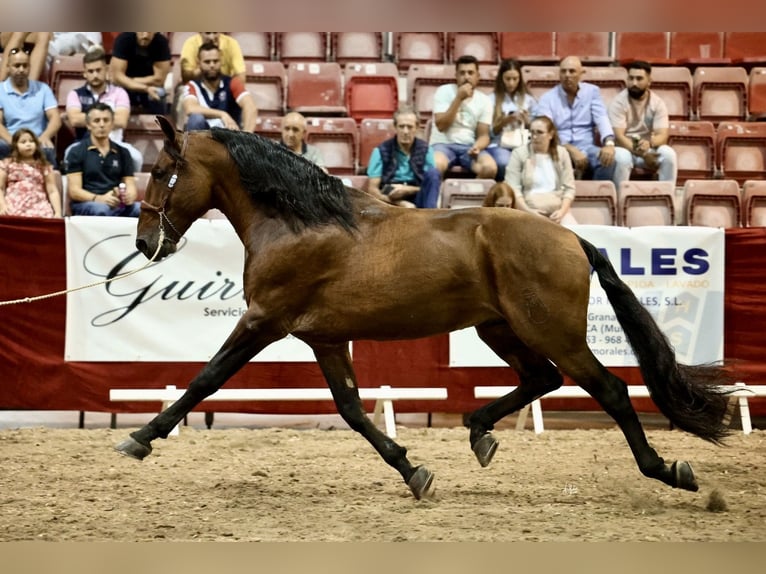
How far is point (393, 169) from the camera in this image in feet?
30.3

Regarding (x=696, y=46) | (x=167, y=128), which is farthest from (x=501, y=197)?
(x=696, y=46)

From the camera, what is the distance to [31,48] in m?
10.9

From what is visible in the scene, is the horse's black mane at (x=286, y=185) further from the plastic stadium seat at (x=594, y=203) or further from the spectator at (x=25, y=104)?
the spectator at (x=25, y=104)

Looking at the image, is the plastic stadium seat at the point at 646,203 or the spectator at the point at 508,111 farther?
the spectator at the point at 508,111

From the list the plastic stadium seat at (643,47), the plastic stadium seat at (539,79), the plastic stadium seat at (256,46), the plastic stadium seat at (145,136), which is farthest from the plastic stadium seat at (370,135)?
the plastic stadium seat at (643,47)

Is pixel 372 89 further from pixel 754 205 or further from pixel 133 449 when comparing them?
pixel 133 449

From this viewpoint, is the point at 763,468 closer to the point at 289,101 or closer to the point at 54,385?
the point at 54,385

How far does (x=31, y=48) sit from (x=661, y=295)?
287 inches

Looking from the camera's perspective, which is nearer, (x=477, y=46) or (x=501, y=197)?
(x=501, y=197)

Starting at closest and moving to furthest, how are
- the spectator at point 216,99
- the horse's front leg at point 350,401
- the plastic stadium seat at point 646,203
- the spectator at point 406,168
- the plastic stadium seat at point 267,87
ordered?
the horse's front leg at point 350,401 < the spectator at point 406,168 < the spectator at point 216,99 < the plastic stadium seat at point 646,203 < the plastic stadium seat at point 267,87

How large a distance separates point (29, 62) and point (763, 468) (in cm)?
817

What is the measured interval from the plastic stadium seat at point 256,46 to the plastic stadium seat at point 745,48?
5819 mm

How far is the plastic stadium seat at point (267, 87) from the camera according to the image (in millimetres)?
11391
